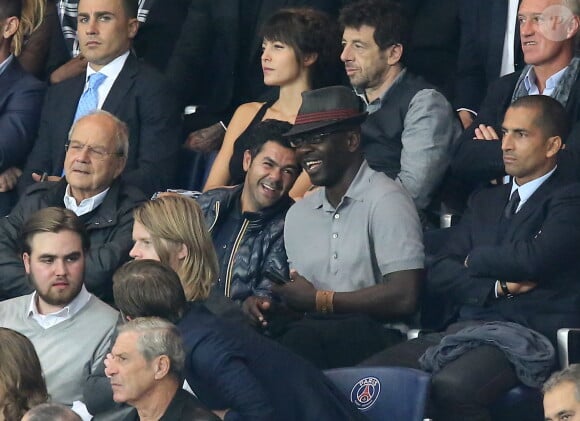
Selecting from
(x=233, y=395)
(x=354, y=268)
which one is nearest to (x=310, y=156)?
(x=354, y=268)

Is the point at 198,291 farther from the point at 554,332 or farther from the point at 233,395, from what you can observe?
the point at 554,332

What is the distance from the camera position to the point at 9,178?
335 inches

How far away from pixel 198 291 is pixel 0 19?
9.36 ft

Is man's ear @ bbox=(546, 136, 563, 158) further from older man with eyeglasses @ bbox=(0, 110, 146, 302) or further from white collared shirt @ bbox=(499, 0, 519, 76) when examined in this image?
older man with eyeglasses @ bbox=(0, 110, 146, 302)

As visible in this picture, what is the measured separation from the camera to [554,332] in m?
6.66

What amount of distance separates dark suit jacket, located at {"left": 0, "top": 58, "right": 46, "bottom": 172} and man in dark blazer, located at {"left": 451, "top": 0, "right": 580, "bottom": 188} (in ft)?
7.07

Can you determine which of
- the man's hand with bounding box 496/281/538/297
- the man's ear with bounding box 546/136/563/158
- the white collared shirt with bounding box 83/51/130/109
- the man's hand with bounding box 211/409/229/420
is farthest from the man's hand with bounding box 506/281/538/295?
the white collared shirt with bounding box 83/51/130/109

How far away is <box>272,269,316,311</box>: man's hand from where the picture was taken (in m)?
7.03

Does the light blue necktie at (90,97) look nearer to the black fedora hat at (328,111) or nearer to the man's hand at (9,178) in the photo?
the man's hand at (9,178)

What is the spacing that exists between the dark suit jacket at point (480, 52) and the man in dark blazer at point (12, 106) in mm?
2007

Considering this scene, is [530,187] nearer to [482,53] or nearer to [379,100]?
[379,100]

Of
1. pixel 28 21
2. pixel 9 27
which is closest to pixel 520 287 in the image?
pixel 9 27

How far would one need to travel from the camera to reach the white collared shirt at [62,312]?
23.2 ft

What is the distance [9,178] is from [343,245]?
6.70ft
